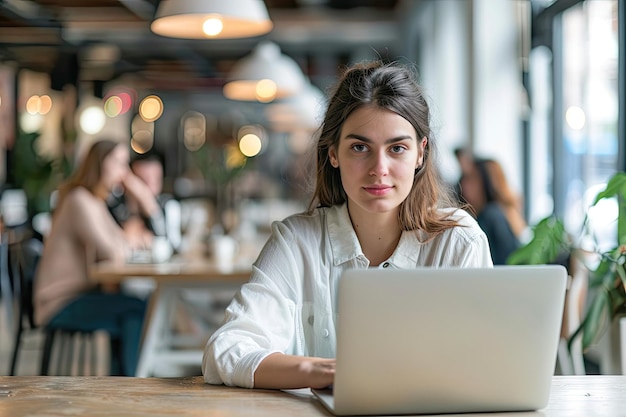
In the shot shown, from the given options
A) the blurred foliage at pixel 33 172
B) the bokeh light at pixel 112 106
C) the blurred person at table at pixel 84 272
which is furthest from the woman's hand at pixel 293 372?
the bokeh light at pixel 112 106

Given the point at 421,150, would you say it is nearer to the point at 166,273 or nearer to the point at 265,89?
the point at 166,273

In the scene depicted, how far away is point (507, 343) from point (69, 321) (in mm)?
3378

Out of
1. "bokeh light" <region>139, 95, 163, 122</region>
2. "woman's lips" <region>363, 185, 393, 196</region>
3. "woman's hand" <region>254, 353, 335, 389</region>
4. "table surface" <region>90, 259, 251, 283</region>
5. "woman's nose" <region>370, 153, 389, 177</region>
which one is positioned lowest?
"woman's hand" <region>254, 353, 335, 389</region>

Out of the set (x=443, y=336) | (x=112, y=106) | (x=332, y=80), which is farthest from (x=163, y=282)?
(x=112, y=106)

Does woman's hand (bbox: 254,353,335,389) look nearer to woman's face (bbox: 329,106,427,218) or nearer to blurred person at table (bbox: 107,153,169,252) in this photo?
woman's face (bbox: 329,106,427,218)

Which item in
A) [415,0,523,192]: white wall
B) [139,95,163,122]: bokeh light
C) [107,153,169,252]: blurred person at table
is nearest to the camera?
[107,153,169,252]: blurred person at table

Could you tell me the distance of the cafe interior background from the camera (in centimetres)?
543

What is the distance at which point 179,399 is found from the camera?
1725mm

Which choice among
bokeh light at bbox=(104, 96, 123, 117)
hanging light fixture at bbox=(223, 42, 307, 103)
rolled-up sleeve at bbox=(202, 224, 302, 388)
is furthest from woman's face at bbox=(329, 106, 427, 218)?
bokeh light at bbox=(104, 96, 123, 117)

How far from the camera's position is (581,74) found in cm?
562

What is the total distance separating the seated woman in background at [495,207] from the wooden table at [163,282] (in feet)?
4.49

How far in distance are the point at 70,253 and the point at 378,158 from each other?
3.16m

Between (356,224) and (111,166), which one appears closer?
(356,224)

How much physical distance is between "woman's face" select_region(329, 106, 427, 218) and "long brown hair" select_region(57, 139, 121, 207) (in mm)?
A: 3242
